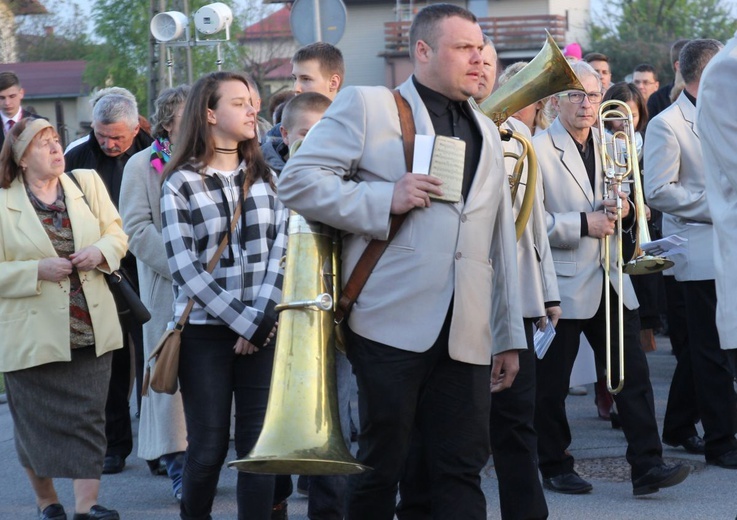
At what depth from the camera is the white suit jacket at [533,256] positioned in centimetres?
530

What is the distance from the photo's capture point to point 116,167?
7.74m

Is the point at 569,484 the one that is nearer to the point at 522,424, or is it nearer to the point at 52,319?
the point at 522,424

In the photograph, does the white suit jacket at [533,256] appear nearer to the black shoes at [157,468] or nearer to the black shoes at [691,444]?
the black shoes at [691,444]

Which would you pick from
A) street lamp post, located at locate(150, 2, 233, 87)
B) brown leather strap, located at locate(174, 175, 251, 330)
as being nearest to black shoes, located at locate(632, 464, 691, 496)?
brown leather strap, located at locate(174, 175, 251, 330)

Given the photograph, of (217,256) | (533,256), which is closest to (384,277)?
(217,256)

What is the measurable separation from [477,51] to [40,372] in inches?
109

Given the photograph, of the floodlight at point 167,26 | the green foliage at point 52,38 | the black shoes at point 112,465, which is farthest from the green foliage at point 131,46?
the black shoes at point 112,465

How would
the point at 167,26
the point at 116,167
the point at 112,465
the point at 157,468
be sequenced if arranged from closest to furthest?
1. the point at 157,468
2. the point at 112,465
3. the point at 116,167
4. the point at 167,26

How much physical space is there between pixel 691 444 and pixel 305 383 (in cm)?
374

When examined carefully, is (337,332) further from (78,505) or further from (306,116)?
(78,505)

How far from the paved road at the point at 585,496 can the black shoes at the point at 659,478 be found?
7 centimetres

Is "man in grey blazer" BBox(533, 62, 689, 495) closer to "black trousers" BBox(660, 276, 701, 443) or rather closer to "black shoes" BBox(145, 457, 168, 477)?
"black trousers" BBox(660, 276, 701, 443)

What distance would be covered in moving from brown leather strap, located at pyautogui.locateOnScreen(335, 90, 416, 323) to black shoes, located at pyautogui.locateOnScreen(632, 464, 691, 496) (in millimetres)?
2509

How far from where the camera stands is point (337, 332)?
4.34 metres
